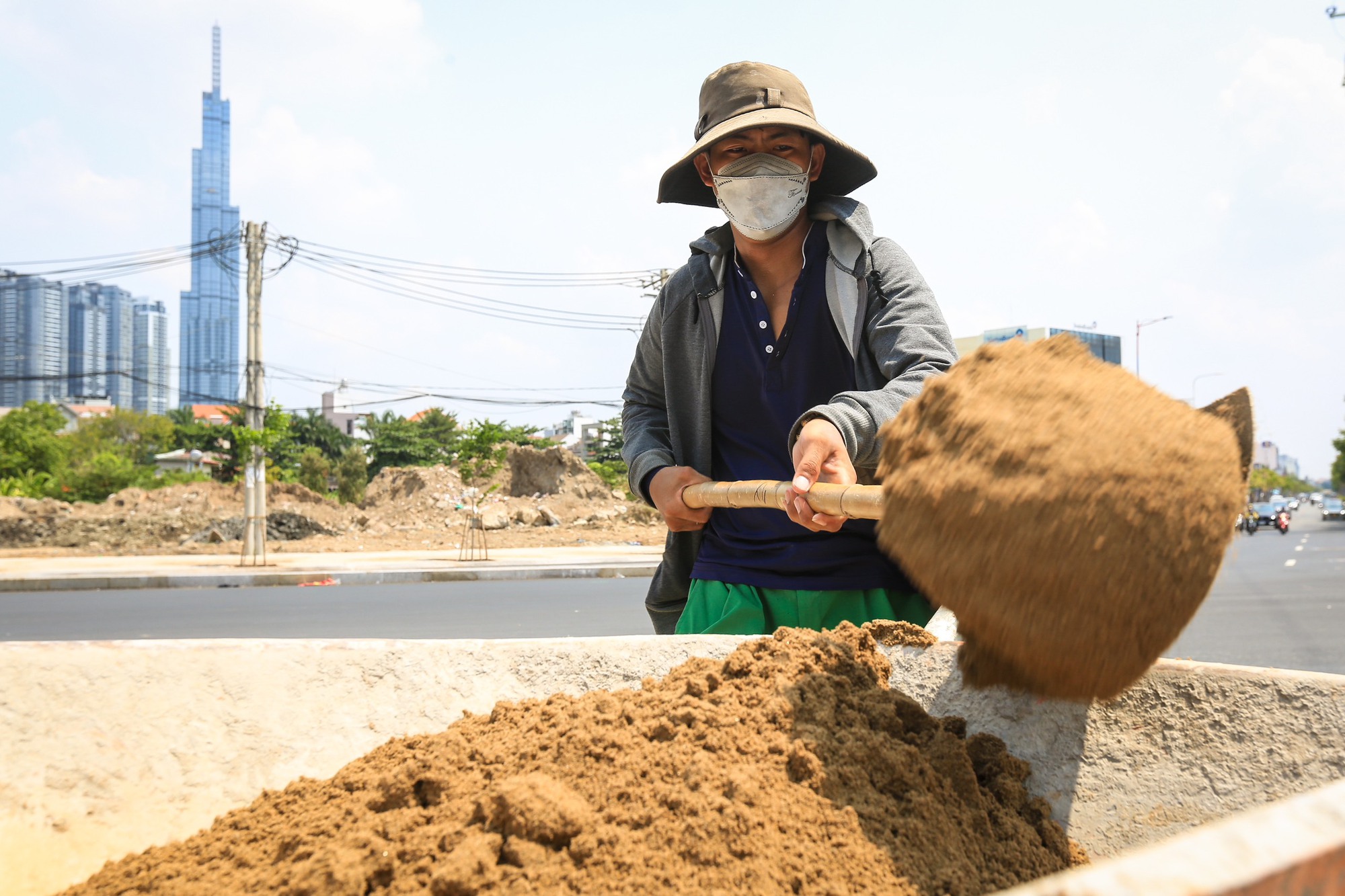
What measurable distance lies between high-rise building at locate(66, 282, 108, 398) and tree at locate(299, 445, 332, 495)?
10315 centimetres

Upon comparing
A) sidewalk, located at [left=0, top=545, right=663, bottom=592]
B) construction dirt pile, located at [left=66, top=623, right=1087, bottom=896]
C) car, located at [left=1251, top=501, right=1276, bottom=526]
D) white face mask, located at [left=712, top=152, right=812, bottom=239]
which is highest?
white face mask, located at [left=712, top=152, right=812, bottom=239]

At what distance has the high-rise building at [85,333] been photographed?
128625 millimetres

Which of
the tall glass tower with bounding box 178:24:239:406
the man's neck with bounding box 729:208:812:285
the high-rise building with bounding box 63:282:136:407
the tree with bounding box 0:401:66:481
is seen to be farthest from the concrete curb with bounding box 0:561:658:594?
the tall glass tower with bounding box 178:24:239:406

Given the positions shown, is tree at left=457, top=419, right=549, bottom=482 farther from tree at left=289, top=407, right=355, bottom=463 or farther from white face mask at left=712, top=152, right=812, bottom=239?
tree at left=289, top=407, right=355, bottom=463

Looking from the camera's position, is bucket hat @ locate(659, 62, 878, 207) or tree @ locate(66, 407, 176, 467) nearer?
bucket hat @ locate(659, 62, 878, 207)

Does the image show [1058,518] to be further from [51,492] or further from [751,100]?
[51,492]

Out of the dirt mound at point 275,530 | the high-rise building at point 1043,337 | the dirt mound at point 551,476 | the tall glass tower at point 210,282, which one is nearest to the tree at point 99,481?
the dirt mound at point 275,530

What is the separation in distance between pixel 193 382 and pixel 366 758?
673 feet

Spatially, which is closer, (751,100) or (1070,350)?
(1070,350)

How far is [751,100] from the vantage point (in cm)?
213

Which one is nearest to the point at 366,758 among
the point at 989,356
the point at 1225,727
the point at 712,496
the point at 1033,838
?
the point at 712,496

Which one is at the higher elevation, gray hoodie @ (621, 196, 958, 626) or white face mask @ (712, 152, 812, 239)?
white face mask @ (712, 152, 812, 239)

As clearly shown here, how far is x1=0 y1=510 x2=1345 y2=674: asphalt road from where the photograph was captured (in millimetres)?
7719

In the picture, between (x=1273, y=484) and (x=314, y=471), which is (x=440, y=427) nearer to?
(x=314, y=471)
